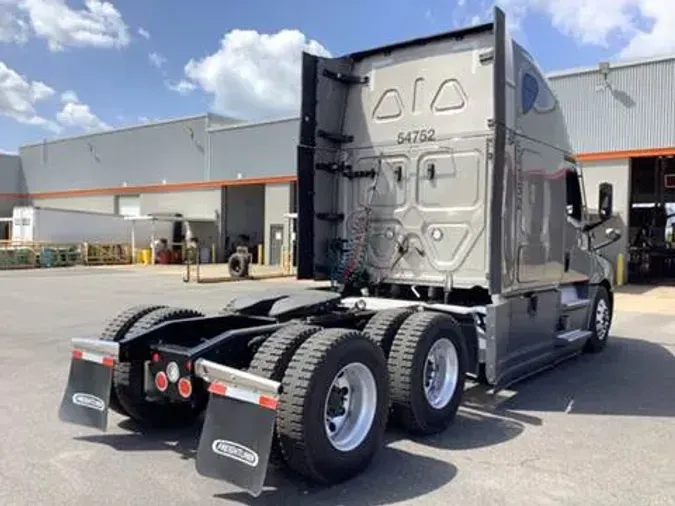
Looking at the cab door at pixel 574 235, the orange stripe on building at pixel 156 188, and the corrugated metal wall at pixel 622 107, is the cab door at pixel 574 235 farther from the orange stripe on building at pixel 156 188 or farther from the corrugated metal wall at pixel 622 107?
the orange stripe on building at pixel 156 188

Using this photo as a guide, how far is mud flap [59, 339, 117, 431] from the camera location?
15.5 feet

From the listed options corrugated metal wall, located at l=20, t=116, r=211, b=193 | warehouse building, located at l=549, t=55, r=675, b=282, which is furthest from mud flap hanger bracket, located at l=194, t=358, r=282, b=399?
corrugated metal wall, located at l=20, t=116, r=211, b=193

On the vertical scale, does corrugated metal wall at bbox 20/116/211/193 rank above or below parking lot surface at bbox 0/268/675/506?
above

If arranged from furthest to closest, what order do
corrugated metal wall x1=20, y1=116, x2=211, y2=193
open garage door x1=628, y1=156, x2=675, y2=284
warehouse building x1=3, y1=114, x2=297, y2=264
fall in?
corrugated metal wall x1=20, y1=116, x2=211, y2=193
warehouse building x1=3, y1=114, x2=297, y2=264
open garage door x1=628, y1=156, x2=675, y2=284

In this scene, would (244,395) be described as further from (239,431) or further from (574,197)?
(574,197)

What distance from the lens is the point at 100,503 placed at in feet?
12.6

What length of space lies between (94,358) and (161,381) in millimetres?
569

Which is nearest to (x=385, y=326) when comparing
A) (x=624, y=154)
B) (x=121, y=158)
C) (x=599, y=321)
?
(x=599, y=321)

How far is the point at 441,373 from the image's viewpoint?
18.4ft

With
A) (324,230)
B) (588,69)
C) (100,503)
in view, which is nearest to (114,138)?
(588,69)

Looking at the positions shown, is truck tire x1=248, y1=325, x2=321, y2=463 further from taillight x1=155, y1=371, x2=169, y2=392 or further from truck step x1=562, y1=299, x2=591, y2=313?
truck step x1=562, y1=299, x2=591, y2=313

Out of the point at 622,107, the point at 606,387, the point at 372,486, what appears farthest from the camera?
the point at 622,107

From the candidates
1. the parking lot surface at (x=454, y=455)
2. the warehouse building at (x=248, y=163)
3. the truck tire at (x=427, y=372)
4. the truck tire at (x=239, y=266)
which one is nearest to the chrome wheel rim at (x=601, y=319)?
the parking lot surface at (x=454, y=455)

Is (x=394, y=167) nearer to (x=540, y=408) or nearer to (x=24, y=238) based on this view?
(x=540, y=408)
